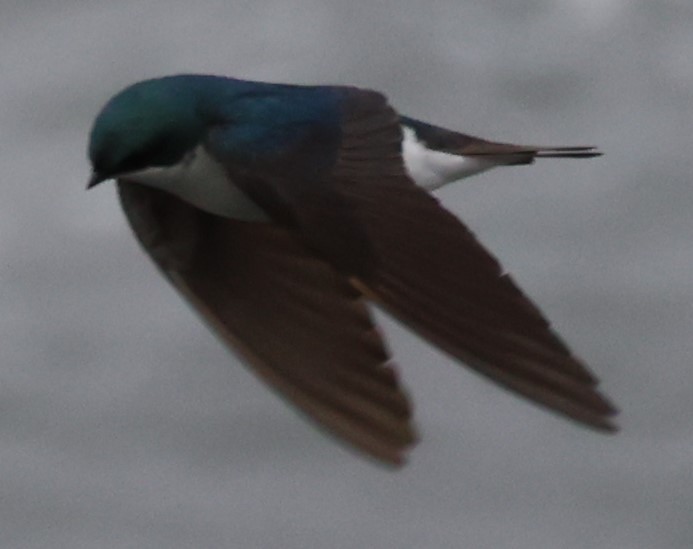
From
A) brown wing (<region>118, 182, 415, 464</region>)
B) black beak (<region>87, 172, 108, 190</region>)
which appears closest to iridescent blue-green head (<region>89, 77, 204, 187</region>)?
black beak (<region>87, 172, 108, 190</region>)

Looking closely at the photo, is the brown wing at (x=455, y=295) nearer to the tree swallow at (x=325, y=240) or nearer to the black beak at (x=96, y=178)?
the tree swallow at (x=325, y=240)

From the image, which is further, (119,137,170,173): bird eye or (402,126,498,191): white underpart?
(402,126,498,191): white underpart

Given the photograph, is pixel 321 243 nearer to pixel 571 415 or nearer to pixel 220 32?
pixel 571 415

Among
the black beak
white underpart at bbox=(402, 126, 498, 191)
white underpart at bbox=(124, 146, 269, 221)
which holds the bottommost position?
→ the black beak

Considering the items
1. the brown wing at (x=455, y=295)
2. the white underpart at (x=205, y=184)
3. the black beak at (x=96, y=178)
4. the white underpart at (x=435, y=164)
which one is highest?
the white underpart at (x=435, y=164)

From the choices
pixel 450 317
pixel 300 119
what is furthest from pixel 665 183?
pixel 450 317

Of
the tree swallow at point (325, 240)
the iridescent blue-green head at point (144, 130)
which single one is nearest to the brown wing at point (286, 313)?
the tree swallow at point (325, 240)

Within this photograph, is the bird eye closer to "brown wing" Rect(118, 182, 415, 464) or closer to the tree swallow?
the tree swallow
